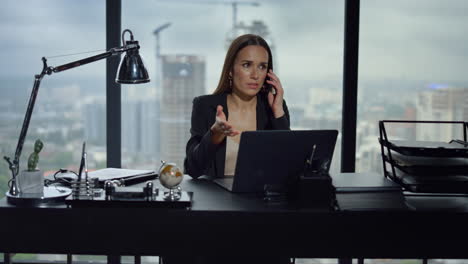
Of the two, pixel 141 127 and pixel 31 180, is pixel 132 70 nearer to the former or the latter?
pixel 31 180

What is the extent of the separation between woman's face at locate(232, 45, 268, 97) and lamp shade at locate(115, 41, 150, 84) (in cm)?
46

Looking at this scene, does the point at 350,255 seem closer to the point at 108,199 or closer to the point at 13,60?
the point at 108,199

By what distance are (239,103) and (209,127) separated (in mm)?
167

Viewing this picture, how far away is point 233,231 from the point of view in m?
1.86

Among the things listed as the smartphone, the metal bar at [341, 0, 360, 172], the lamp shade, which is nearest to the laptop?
the lamp shade

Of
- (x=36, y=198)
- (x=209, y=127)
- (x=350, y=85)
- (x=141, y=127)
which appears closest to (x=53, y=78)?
(x=141, y=127)

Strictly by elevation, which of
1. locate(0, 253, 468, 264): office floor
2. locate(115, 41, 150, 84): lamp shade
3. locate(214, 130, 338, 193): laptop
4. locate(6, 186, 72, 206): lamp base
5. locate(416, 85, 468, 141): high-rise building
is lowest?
locate(0, 253, 468, 264): office floor

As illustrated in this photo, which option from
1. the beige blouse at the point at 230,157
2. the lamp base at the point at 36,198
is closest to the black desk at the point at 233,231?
the lamp base at the point at 36,198

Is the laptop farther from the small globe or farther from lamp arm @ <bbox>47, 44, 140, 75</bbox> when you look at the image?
lamp arm @ <bbox>47, 44, 140, 75</bbox>

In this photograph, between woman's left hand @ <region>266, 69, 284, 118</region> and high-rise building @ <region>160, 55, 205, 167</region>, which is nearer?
woman's left hand @ <region>266, 69, 284, 118</region>

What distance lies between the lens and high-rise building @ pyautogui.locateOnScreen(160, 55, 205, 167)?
3.21 metres

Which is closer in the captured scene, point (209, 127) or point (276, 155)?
point (276, 155)

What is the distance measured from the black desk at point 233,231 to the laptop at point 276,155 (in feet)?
0.63

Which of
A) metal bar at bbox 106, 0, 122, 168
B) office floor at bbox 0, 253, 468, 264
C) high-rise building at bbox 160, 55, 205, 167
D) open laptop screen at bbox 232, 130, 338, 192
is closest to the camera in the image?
open laptop screen at bbox 232, 130, 338, 192
